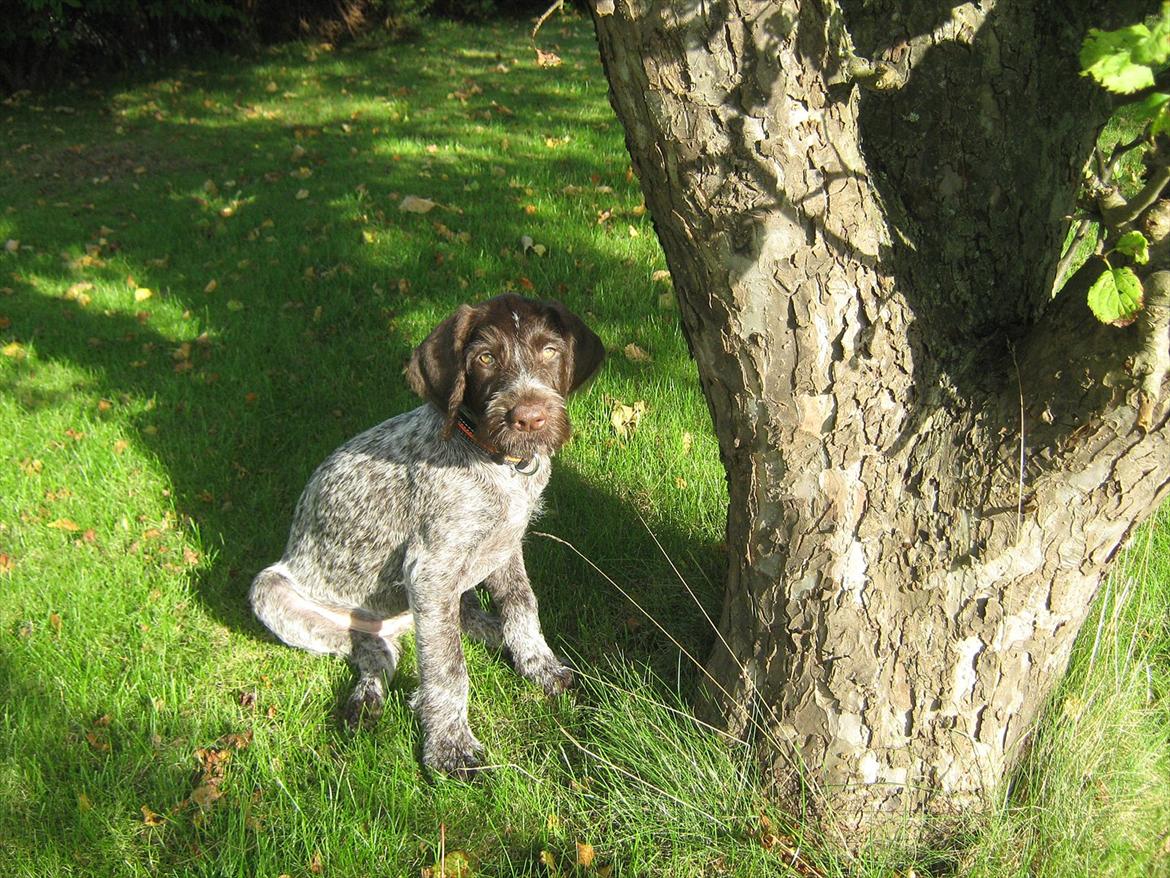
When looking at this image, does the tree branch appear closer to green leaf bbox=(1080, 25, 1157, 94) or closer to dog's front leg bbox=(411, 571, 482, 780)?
green leaf bbox=(1080, 25, 1157, 94)

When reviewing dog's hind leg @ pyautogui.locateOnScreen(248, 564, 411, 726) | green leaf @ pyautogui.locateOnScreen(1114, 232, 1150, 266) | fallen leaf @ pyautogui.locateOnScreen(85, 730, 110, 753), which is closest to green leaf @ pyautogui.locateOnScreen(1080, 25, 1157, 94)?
green leaf @ pyautogui.locateOnScreen(1114, 232, 1150, 266)

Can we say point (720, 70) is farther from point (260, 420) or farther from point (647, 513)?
point (260, 420)

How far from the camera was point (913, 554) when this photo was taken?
97.2 inches

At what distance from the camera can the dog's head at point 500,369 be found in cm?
319

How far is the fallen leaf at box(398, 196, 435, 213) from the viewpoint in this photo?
7.14 m

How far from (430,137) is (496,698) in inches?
288

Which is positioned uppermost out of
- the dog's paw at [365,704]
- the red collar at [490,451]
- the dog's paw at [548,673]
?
the red collar at [490,451]

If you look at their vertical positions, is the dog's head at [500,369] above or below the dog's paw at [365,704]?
above

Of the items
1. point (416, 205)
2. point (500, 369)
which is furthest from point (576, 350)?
point (416, 205)

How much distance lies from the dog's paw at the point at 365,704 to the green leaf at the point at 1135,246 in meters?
2.95

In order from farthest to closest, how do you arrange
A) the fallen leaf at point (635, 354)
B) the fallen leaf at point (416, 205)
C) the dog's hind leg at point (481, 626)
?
1. the fallen leaf at point (416, 205)
2. the fallen leaf at point (635, 354)
3. the dog's hind leg at point (481, 626)

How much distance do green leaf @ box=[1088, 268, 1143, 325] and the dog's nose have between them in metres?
1.84

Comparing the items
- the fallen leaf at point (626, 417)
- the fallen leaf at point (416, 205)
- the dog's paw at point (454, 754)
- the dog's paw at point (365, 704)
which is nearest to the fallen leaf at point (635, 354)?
the fallen leaf at point (626, 417)

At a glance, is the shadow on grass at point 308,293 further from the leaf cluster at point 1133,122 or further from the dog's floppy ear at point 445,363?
the leaf cluster at point 1133,122
